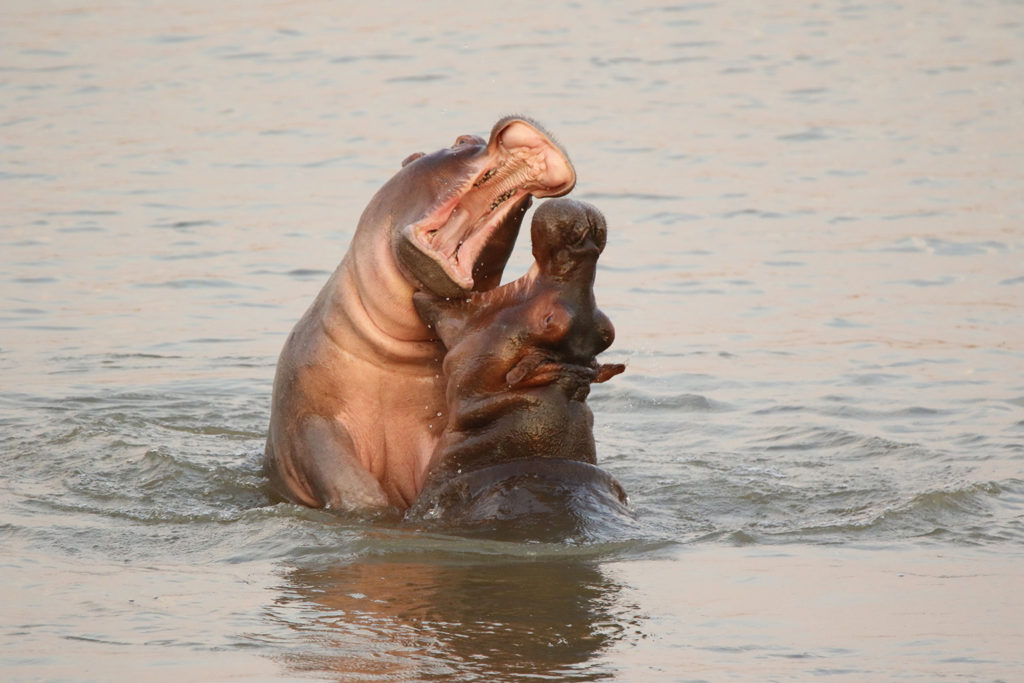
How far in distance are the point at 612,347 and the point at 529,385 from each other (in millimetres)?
4314

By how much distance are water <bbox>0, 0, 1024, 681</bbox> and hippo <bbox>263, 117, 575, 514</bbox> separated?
0.88 feet

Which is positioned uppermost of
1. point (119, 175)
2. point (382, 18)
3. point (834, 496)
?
point (382, 18)

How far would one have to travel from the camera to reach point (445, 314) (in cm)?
627

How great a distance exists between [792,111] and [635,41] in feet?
15.3

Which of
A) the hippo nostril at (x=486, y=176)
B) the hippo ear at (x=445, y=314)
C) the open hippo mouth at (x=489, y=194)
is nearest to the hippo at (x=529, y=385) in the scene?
the hippo ear at (x=445, y=314)

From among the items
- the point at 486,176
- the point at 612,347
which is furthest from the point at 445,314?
the point at 612,347

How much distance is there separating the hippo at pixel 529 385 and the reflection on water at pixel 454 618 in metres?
0.28

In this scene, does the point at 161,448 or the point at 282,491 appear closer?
the point at 282,491

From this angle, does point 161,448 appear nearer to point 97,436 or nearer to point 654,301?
point 97,436

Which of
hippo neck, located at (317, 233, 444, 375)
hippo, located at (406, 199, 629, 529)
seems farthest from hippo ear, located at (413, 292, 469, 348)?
hippo neck, located at (317, 233, 444, 375)

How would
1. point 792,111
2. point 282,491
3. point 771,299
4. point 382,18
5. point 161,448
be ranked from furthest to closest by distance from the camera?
point 382,18
point 792,111
point 771,299
point 161,448
point 282,491

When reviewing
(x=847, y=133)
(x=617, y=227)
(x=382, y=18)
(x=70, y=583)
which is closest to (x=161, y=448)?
(x=70, y=583)

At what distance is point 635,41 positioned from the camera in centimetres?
2156

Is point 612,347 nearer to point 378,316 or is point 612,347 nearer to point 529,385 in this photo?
point 378,316
